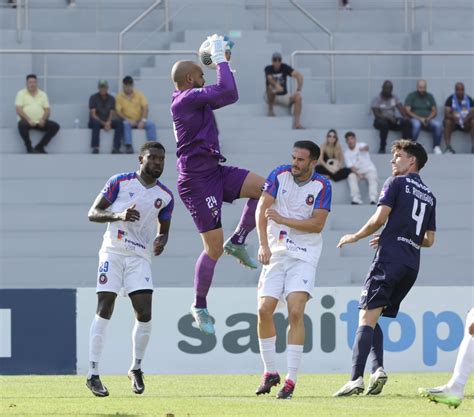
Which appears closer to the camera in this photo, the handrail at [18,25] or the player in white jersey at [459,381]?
the player in white jersey at [459,381]

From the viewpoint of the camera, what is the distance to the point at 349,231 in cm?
2206

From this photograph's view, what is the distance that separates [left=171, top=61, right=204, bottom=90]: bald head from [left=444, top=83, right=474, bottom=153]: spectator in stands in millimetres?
11697

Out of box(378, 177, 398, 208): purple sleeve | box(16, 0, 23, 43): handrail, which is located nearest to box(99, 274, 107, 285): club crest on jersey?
box(378, 177, 398, 208): purple sleeve

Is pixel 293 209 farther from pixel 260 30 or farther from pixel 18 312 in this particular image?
pixel 260 30

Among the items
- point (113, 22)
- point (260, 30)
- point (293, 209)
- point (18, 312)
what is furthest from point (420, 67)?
point (293, 209)

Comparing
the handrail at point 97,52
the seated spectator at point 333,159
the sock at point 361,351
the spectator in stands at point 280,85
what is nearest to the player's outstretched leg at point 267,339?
the sock at point 361,351

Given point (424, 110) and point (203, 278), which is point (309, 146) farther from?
point (424, 110)

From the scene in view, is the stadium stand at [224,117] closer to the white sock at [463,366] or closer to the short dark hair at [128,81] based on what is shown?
the short dark hair at [128,81]

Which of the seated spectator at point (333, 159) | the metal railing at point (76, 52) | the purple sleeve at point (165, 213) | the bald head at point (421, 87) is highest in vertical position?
the metal railing at point (76, 52)

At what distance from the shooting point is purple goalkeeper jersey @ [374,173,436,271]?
1177 centimetres

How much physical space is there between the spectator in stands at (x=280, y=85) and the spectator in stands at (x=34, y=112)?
3.51 meters

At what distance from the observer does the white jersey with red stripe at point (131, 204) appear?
40.6 feet

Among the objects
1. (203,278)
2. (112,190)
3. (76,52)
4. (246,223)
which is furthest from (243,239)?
(76,52)

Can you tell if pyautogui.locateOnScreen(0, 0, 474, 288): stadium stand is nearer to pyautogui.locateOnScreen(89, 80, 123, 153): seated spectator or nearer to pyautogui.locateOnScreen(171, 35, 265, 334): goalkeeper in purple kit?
pyautogui.locateOnScreen(89, 80, 123, 153): seated spectator
